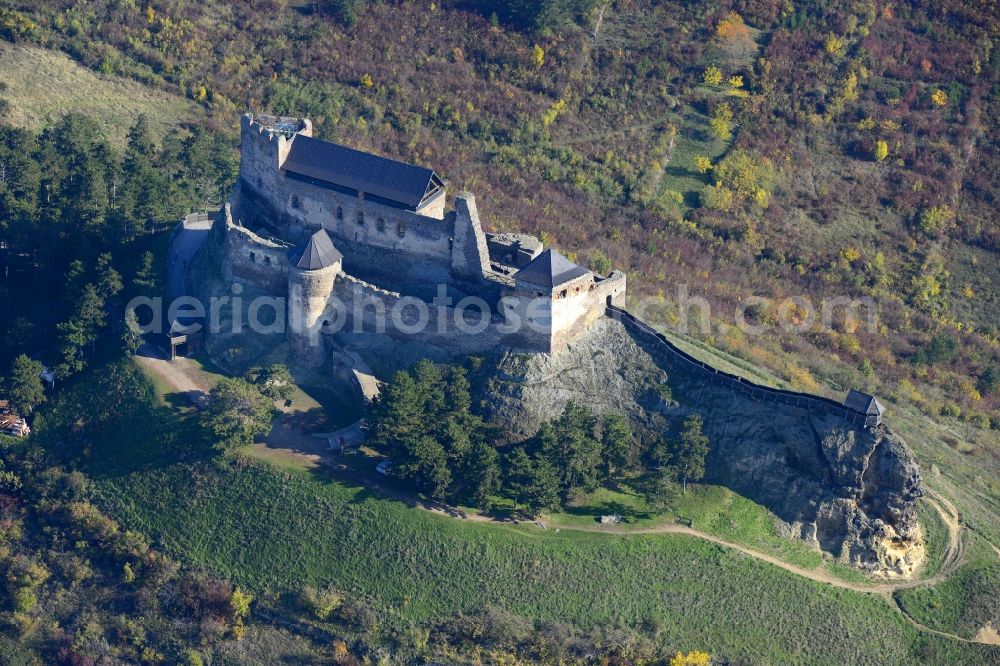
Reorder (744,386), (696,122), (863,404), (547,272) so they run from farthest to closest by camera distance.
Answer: (696,122) < (744,386) < (547,272) < (863,404)

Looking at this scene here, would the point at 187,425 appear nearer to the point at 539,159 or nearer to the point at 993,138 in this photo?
the point at 539,159

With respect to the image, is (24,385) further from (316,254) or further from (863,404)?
(863,404)

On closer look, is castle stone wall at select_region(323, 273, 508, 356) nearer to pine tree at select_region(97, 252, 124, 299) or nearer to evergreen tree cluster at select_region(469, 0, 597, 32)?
pine tree at select_region(97, 252, 124, 299)

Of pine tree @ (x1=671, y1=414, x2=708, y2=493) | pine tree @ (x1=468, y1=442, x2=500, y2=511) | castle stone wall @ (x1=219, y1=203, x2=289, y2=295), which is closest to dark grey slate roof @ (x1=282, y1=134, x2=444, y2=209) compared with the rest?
castle stone wall @ (x1=219, y1=203, x2=289, y2=295)

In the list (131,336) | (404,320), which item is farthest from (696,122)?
(131,336)

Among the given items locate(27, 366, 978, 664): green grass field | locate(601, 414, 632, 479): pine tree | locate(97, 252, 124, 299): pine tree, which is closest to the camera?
locate(27, 366, 978, 664): green grass field
